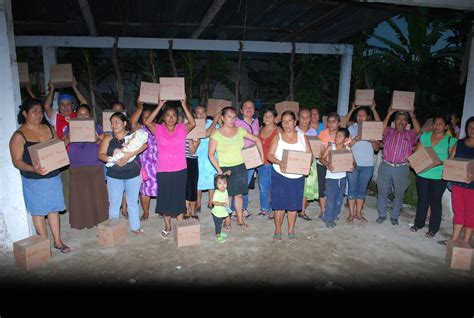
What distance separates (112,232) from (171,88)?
6.70 ft

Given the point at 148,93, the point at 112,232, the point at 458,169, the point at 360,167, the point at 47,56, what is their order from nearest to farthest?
the point at 458,169 < the point at 112,232 < the point at 148,93 < the point at 360,167 < the point at 47,56

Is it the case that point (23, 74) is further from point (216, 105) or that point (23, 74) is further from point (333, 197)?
point (333, 197)

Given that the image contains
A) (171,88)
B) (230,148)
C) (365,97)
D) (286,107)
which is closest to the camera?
(171,88)

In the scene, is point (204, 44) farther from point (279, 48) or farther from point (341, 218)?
point (341, 218)

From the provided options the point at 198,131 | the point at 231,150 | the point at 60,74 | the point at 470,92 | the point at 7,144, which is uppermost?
the point at 60,74

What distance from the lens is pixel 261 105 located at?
1379 centimetres

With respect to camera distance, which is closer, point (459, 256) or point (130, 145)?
point (459, 256)

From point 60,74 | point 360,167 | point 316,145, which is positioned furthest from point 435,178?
point 60,74

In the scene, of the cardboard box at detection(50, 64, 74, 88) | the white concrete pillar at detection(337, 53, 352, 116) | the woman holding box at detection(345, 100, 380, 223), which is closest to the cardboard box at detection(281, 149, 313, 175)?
the woman holding box at detection(345, 100, 380, 223)

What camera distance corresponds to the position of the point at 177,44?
7.73 metres

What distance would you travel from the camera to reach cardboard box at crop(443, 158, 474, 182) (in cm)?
416

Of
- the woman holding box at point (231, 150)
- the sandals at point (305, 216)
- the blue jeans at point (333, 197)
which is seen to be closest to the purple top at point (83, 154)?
the woman holding box at point (231, 150)

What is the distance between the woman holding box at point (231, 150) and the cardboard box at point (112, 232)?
151cm

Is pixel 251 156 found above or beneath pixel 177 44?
beneath
